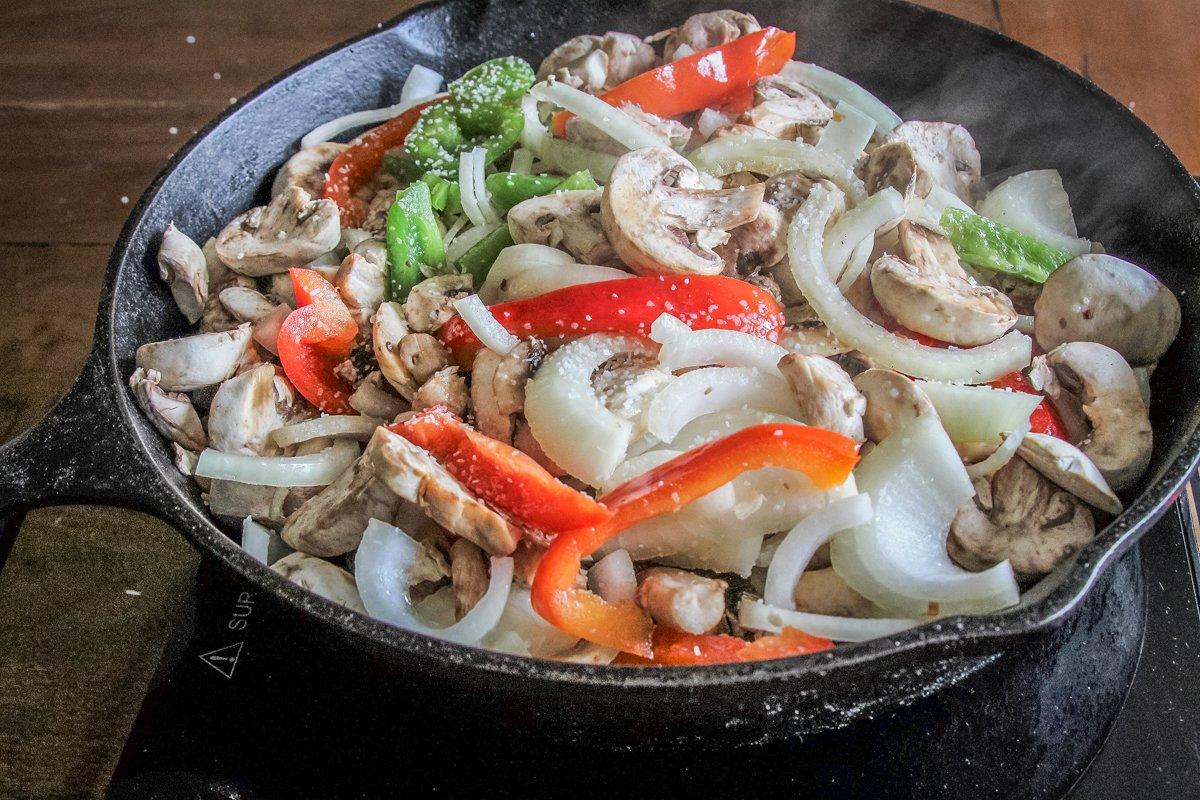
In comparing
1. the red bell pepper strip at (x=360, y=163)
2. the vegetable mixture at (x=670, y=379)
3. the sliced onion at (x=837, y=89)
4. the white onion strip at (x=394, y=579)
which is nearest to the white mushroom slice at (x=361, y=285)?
the vegetable mixture at (x=670, y=379)

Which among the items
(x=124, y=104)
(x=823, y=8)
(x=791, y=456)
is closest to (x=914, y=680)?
(x=791, y=456)

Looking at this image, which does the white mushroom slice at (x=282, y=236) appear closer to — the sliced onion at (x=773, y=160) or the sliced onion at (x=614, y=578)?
the sliced onion at (x=773, y=160)

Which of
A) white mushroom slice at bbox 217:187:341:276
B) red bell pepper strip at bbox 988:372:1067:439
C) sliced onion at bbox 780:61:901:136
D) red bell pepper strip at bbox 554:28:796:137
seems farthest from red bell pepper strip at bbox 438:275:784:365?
sliced onion at bbox 780:61:901:136

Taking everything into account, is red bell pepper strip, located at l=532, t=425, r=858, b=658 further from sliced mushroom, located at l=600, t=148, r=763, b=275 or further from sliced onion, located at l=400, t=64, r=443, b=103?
sliced onion, located at l=400, t=64, r=443, b=103

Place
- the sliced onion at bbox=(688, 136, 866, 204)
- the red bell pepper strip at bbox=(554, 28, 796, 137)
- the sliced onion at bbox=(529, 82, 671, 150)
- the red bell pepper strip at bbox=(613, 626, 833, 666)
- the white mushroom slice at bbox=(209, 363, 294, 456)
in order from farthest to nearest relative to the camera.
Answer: the red bell pepper strip at bbox=(554, 28, 796, 137) < the sliced onion at bbox=(529, 82, 671, 150) < the sliced onion at bbox=(688, 136, 866, 204) < the white mushroom slice at bbox=(209, 363, 294, 456) < the red bell pepper strip at bbox=(613, 626, 833, 666)

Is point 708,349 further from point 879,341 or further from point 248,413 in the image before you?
point 248,413

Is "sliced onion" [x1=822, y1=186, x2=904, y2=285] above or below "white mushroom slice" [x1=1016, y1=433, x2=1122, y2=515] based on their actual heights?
above

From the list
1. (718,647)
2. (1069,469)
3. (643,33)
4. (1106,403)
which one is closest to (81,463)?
(718,647)
